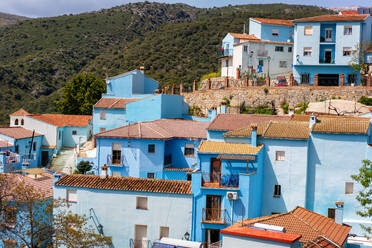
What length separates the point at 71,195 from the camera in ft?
98.5

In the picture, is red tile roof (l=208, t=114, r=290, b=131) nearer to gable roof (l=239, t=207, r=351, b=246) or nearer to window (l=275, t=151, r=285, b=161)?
window (l=275, t=151, r=285, b=161)

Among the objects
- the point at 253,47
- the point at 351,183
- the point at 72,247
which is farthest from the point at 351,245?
the point at 253,47

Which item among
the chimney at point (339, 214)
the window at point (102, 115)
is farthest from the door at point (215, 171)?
the window at point (102, 115)

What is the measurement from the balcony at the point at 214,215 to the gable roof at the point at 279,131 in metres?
5.26

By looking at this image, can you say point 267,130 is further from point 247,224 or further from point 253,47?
point 253,47

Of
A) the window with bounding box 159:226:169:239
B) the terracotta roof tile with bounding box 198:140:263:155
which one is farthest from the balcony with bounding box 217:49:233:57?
the window with bounding box 159:226:169:239

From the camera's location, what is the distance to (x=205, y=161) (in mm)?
31141

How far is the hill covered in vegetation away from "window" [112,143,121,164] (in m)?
38.4

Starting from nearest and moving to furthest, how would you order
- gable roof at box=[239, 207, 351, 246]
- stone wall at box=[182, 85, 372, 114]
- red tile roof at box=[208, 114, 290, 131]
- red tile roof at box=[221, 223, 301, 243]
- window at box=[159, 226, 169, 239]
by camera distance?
1. red tile roof at box=[221, 223, 301, 243]
2. gable roof at box=[239, 207, 351, 246]
3. window at box=[159, 226, 169, 239]
4. red tile roof at box=[208, 114, 290, 131]
5. stone wall at box=[182, 85, 372, 114]

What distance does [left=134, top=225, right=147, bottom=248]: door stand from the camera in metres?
29.0

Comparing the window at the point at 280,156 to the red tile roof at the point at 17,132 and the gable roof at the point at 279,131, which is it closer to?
the gable roof at the point at 279,131

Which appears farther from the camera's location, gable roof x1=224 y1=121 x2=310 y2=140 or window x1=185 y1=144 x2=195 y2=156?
window x1=185 y1=144 x2=195 y2=156

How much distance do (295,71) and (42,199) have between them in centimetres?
3170

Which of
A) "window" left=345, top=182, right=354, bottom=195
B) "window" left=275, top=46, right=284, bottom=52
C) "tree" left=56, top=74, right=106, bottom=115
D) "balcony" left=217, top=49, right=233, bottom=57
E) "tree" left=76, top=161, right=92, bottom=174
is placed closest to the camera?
"window" left=345, top=182, right=354, bottom=195
